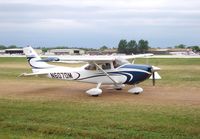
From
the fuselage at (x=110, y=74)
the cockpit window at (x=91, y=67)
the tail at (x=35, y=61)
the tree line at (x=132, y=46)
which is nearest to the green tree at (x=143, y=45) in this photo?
the tree line at (x=132, y=46)

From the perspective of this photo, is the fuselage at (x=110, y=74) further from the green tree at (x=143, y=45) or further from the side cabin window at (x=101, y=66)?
the green tree at (x=143, y=45)

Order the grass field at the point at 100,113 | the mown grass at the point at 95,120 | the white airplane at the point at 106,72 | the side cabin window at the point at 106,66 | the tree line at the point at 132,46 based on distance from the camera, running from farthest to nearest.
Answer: the tree line at the point at 132,46 → the side cabin window at the point at 106,66 → the white airplane at the point at 106,72 → the grass field at the point at 100,113 → the mown grass at the point at 95,120

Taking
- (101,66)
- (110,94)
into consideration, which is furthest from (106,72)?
(110,94)

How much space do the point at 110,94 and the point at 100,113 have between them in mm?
5520

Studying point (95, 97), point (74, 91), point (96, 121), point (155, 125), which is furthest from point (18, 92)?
point (155, 125)

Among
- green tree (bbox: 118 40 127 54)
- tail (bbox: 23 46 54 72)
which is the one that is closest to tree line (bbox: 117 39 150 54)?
green tree (bbox: 118 40 127 54)

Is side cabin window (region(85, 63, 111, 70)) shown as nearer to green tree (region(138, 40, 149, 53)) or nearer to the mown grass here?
the mown grass

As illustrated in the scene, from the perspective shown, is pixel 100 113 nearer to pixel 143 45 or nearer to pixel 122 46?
pixel 122 46

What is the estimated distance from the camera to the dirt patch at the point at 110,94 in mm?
16328

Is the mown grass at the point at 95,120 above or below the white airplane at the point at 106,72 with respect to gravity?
below

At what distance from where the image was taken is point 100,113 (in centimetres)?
1318

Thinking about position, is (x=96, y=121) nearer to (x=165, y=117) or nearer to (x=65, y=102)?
(x=165, y=117)

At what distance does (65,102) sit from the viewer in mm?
15898

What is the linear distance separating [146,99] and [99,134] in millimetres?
7046
